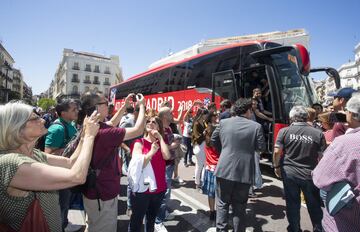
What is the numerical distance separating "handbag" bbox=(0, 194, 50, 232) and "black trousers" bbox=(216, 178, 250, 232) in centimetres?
227

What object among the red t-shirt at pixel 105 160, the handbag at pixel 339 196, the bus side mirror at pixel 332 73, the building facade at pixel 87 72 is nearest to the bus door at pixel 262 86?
the bus side mirror at pixel 332 73

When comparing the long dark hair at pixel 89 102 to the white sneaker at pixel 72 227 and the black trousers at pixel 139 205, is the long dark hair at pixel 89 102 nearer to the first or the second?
the black trousers at pixel 139 205

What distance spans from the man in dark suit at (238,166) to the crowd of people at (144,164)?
0.5 inches

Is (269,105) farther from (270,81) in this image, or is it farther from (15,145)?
(15,145)

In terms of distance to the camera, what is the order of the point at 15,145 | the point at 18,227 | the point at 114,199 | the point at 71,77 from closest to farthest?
the point at 18,227 → the point at 15,145 → the point at 114,199 → the point at 71,77

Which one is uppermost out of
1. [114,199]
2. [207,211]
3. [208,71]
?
[208,71]

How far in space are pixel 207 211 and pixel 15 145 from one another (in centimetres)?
378

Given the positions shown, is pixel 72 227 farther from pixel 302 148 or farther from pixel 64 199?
pixel 302 148

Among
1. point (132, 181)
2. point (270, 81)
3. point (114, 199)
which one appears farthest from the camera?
point (270, 81)

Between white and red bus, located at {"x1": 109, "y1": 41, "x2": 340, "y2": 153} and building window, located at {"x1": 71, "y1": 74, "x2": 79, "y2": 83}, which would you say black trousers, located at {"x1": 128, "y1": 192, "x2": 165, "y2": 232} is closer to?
white and red bus, located at {"x1": 109, "y1": 41, "x2": 340, "y2": 153}

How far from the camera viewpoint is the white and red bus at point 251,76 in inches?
269

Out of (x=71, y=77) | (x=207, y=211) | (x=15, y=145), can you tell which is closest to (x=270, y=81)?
(x=207, y=211)

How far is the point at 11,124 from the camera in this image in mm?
1716

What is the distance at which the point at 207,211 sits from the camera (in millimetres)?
4766
